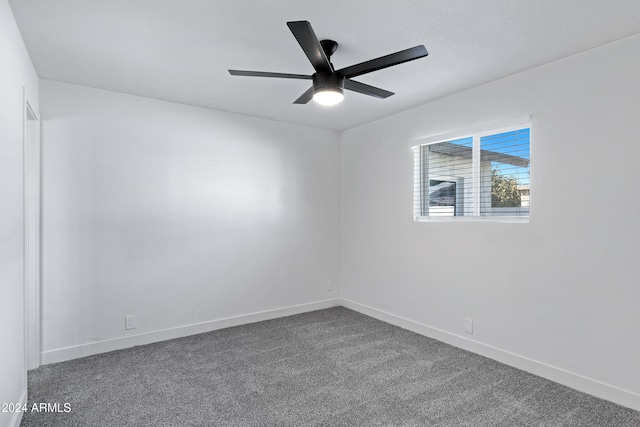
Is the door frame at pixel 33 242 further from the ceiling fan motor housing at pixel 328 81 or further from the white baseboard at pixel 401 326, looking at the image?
the ceiling fan motor housing at pixel 328 81

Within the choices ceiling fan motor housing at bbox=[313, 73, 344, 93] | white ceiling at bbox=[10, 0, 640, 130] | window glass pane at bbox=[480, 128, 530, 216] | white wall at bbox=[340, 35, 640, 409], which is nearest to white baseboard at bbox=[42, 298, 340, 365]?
white wall at bbox=[340, 35, 640, 409]

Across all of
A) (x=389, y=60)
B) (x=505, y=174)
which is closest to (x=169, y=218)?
(x=389, y=60)

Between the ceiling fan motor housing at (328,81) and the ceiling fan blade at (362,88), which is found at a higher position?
the ceiling fan blade at (362,88)

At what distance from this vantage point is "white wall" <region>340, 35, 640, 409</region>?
7.68 ft

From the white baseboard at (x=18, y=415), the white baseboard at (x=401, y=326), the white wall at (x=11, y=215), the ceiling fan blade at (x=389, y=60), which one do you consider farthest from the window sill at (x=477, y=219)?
the white baseboard at (x=18, y=415)

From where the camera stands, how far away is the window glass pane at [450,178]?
3.39m

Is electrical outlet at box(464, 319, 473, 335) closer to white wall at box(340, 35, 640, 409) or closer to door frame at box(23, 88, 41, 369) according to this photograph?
white wall at box(340, 35, 640, 409)

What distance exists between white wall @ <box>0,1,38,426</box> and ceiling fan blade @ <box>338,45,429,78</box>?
1.89 meters

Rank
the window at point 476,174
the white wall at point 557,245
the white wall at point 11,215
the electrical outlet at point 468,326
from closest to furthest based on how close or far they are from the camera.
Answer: the white wall at point 11,215 → the white wall at point 557,245 → the window at point 476,174 → the electrical outlet at point 468,326

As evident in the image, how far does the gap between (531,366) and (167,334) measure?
130 inches

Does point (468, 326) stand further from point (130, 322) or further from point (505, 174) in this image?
point (130, 322)

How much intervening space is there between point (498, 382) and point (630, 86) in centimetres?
223

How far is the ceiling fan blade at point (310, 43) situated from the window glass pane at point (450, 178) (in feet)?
5.93

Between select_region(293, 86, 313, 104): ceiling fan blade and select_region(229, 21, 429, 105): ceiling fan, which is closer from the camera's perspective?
select_region(229, 21, 429, 105): ceiling fan
